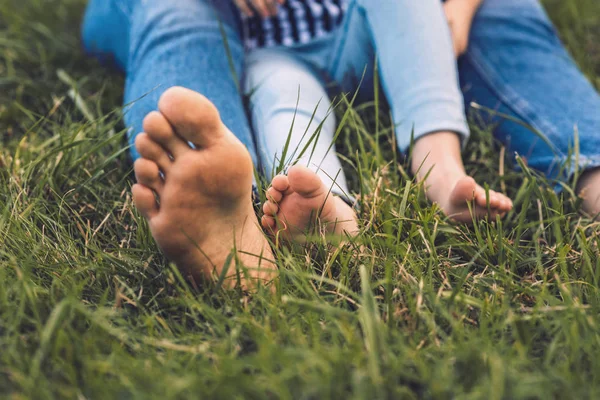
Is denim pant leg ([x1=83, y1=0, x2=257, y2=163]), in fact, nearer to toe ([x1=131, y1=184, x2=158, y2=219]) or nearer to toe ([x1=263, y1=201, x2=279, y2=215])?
toe ([x1=263, y1=201, x2=279, y2=215])

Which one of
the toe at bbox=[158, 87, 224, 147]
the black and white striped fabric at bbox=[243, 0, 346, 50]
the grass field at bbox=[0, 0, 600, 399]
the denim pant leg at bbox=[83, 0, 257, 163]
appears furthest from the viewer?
the black and white striped fabric at bbox=[243, 0, 346, 50]

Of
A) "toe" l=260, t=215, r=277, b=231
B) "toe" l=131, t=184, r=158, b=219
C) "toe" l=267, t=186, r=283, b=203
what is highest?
"toe" l=131, t=184, r=158, b=219

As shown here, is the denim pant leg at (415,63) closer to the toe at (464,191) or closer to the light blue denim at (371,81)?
the light blue denim at (371,81)

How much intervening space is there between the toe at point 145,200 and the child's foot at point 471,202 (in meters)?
0.48

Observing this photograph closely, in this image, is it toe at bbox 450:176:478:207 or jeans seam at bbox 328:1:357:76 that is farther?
jeans seam at bbox 328:1:357:76

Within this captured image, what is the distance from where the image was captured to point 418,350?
2.42 ft

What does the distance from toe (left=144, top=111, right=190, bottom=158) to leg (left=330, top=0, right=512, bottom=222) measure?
40 cm

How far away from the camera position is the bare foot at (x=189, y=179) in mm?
779

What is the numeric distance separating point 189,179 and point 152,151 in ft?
0.21

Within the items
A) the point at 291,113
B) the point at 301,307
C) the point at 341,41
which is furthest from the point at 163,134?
the point at 341,41

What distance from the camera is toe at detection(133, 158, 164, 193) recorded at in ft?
2.58

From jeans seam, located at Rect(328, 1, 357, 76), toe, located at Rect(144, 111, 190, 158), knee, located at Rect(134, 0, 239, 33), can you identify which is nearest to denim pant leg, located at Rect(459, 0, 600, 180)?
jeans seam, located at Rect(328, 1, 357, 76)

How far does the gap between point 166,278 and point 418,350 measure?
370mm

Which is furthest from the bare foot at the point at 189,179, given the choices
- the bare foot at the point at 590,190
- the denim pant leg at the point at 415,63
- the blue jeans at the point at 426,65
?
the bare foot at the point at 590,190
